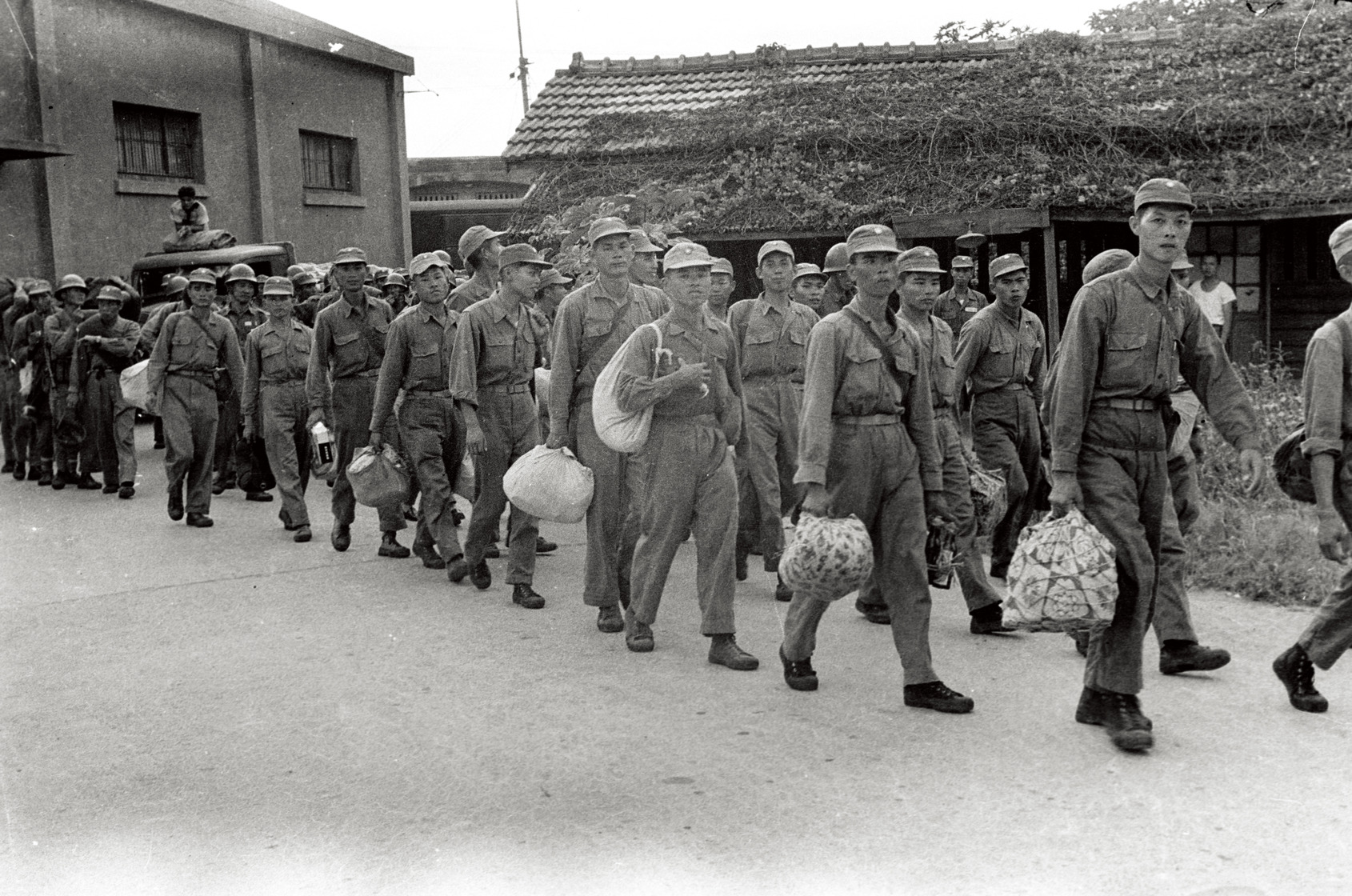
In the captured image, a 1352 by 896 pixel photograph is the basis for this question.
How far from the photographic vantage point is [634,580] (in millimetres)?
7141

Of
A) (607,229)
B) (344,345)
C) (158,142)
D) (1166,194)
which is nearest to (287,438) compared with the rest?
(344,345)

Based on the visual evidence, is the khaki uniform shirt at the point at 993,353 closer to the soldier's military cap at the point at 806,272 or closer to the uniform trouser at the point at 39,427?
the soldier's military cap at the point at 806,272

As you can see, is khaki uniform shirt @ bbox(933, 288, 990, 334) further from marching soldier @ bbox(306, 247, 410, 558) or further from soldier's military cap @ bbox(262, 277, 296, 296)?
soldier's military cap @ bbox(262, 277, 296, 296)

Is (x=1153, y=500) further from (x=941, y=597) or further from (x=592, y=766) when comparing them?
(x=941, y=597)

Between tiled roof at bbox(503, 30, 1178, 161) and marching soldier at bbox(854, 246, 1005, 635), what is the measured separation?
10562mm

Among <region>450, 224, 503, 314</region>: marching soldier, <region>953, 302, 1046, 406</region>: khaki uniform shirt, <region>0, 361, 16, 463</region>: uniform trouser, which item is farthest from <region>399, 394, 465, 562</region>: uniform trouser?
<region>0, 361, 16, 463</region>: uniform trouser

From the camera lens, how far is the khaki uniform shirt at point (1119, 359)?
549 cm

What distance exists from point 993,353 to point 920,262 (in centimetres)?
78

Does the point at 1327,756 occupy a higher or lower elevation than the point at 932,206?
lower

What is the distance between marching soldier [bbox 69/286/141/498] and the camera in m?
13.8

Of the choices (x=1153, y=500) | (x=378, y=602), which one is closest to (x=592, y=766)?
(x=1153, y=500)

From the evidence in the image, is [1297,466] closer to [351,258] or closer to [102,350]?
[351,258]

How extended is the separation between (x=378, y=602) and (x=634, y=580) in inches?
81.6

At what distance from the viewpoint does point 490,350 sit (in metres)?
8.62
